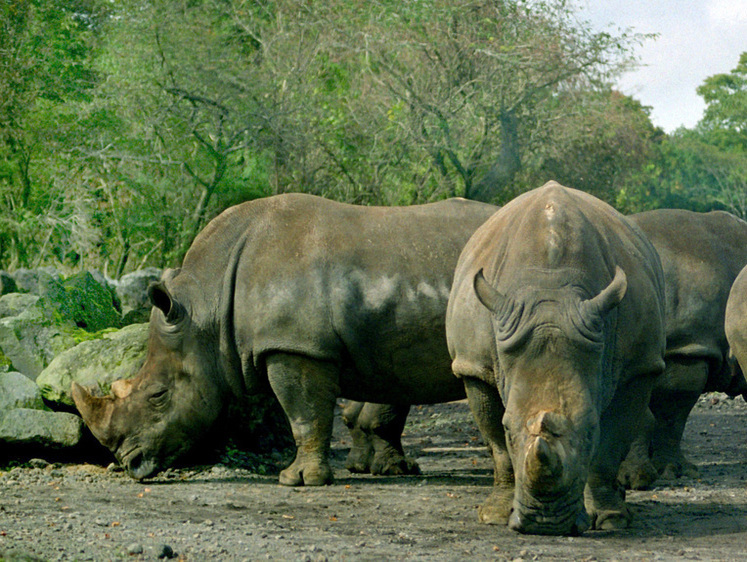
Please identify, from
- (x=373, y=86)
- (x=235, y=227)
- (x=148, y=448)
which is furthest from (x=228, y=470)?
(x=373, y=86)

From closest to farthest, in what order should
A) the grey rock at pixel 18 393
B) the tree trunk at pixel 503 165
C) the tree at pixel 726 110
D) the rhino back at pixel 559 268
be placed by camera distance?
the rhino back at pixel 559 268 < the grey rock at pixel 18 393 < the tree trunk at pixel 503 165 < the tree at pixel 726 110

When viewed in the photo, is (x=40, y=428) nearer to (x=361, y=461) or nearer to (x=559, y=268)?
(x=361, y=461)

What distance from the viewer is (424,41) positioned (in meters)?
21.0

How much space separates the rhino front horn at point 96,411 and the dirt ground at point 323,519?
1.19 ft

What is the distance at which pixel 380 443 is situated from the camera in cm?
930

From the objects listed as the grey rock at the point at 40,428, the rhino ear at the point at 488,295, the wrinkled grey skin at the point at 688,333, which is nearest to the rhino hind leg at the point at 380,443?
the wrinkled grey skin at the point at 688,333

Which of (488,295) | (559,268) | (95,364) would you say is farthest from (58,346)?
(559,268)

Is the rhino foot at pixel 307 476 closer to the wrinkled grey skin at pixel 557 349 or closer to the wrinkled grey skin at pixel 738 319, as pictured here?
the wrinkled grey skin at pixel 557 349

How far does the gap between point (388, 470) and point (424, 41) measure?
13.3 meters

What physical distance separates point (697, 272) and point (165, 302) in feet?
13.4

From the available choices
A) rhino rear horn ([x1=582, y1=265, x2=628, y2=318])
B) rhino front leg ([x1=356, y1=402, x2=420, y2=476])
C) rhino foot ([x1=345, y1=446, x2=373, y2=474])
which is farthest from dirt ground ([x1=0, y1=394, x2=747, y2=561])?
rhino rear horn ([x1=582, y1=265, x2=628, y2=318])

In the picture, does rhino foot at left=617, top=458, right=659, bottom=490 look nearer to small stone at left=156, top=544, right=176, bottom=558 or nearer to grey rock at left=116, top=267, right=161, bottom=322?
small stone at left=156, top=544, right=176, bottom=558

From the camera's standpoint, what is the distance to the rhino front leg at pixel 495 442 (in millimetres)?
6387

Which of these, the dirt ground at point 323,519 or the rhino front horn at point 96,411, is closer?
the dirt ground at point 323,519
